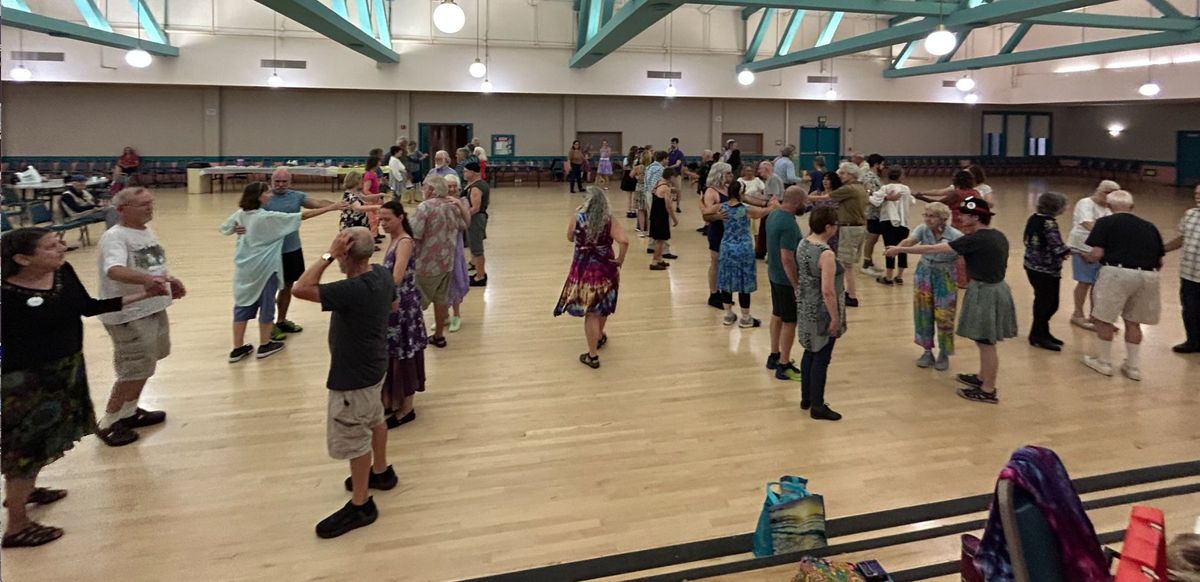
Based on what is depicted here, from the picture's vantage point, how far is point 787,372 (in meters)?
5.24

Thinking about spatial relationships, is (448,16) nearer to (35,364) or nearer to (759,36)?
(35,364)

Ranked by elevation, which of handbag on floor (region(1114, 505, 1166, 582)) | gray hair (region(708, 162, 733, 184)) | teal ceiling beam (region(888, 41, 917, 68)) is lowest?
handbag on floor (region(1114, 505, 1166, 582))

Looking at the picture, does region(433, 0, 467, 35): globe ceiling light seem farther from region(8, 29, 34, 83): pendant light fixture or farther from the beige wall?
region(8, 29, 34, 83): pendant light fixture

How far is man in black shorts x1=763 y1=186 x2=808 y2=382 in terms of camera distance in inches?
191

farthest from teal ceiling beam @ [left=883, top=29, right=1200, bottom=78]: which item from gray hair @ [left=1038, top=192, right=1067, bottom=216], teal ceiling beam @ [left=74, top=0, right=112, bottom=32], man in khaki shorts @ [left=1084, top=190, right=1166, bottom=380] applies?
teal ceiling beam @ [left=74, top=0, right=112, bottom=32]

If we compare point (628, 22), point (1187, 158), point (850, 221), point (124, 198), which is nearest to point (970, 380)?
point (850, 221)

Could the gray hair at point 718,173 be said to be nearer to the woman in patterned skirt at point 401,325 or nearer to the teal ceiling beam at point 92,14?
the woman in patterned skirt at point 401,325

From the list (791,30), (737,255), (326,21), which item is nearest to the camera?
(737,255)

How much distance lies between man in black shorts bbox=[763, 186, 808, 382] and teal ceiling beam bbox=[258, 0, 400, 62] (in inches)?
293

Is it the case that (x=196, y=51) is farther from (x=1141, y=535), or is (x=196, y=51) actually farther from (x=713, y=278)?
(x=1141, y=535)

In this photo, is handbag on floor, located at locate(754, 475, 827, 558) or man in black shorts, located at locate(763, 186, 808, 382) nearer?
handbag on floor, located at locate(754, 475, 827, 558)

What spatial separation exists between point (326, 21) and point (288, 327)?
22.8 ft

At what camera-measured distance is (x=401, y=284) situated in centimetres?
413

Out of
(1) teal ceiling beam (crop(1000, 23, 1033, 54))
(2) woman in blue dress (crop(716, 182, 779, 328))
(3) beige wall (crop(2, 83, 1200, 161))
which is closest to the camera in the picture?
(2) woman in blue dress (crop(716, 182, 779, 328))
